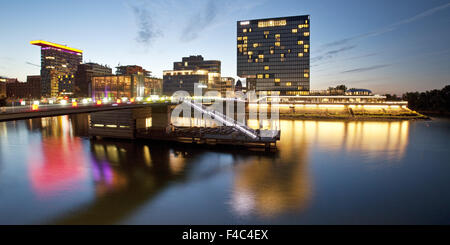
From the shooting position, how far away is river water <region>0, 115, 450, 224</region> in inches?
539

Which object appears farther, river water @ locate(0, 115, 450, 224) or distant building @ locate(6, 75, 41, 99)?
distant building @ locate(6, 75, 41, 99)

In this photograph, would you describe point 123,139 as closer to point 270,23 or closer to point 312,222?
point 312,222

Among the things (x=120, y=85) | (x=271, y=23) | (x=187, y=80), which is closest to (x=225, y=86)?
(x=187, y=80)

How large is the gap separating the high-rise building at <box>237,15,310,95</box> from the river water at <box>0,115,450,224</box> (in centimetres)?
9017

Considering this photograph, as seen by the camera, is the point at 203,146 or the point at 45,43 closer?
the point at 203,146

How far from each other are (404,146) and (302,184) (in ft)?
71.8

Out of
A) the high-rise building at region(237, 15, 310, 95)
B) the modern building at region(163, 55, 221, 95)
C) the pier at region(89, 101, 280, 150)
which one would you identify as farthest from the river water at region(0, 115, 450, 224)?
the modern building at region(163, 55, 221, 95)

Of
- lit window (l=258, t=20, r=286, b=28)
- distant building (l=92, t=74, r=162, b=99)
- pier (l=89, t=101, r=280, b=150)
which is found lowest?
pier (l=89, t=101, r=280, b=150)

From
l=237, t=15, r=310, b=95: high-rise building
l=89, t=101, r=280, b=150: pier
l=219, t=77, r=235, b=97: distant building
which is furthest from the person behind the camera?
l=219, t=77, r=235, b=97: distant building

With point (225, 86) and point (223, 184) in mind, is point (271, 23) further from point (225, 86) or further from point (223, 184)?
point (223, 184)

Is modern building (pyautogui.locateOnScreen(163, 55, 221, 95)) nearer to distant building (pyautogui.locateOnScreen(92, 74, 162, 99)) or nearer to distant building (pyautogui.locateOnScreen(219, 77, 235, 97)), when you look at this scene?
distant building (pyautogui.locateOnScreen(219, 77, 235, 97))

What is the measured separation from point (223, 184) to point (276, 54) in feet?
366
